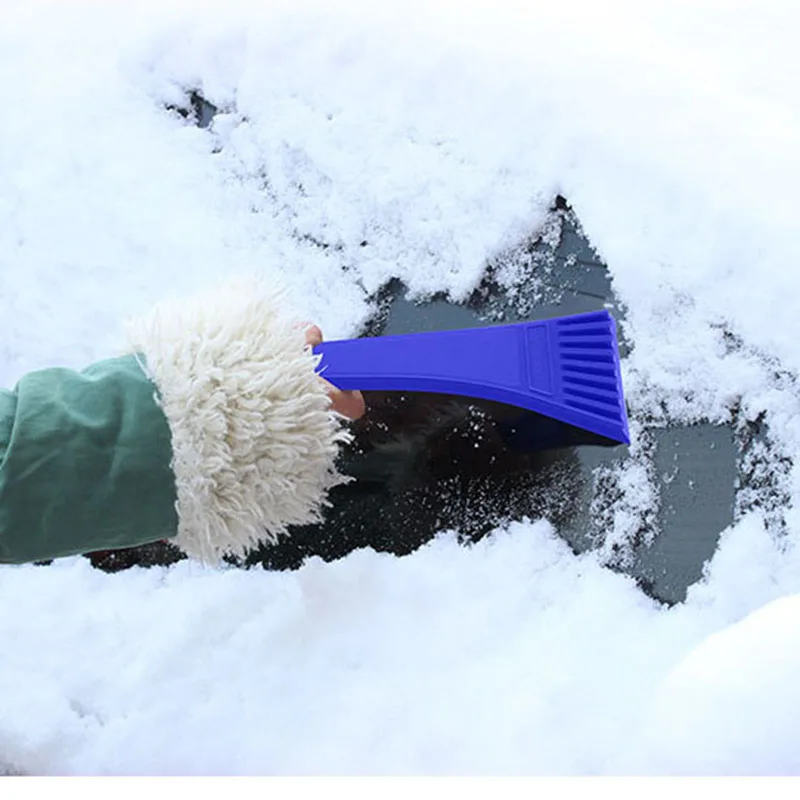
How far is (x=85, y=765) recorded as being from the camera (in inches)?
26.9

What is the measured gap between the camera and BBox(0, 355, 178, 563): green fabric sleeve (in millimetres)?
569

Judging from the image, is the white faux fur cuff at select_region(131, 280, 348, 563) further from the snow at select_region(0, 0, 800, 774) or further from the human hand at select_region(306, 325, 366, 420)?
the snow at select_region(0, 0, 800, 774)

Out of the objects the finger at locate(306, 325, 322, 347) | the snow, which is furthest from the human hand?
the snow

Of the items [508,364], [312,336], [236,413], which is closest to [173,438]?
[236,413]

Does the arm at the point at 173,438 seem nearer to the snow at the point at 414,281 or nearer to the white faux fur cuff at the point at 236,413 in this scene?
the white faux fur cuff at the point at 236,413

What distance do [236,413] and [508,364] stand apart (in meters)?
0.25

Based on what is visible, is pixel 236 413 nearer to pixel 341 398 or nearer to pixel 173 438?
pixel 173 438

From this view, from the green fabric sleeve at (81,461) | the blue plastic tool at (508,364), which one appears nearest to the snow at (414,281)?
the blue plastic tool at (508,364)

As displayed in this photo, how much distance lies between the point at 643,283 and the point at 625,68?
0.23m

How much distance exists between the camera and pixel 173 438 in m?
0.58

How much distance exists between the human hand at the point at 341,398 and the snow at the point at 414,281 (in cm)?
12

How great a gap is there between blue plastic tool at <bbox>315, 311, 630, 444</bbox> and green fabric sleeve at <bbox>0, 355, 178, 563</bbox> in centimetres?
18

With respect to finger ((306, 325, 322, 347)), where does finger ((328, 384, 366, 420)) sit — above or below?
below

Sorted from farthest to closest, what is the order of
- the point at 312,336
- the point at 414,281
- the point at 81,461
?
the point at 414,281
the point at 312,336
the point at 81,461
